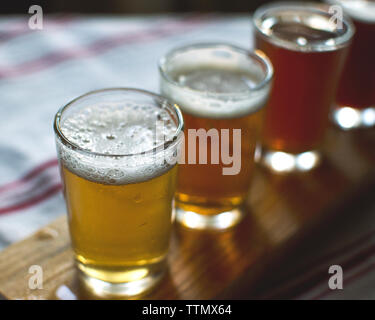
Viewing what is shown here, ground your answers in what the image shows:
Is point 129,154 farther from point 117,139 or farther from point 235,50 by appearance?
point 235,50

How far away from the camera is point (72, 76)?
106 centimetres

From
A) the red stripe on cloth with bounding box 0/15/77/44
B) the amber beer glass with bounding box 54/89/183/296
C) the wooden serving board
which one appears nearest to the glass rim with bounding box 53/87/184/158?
Answer: the amber beer glass with bounding box 54/89/183/296

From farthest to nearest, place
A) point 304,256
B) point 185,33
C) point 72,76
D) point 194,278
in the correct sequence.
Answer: point 185,33 < point 72,76 < point 304,256 < point 194,278

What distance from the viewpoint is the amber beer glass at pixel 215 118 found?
26.1 inches

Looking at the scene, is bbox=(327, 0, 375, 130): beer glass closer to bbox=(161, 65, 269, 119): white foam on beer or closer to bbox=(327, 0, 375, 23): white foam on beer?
bbox=(327, 0, 375, 23): white foam on beer

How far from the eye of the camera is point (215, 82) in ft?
2.35

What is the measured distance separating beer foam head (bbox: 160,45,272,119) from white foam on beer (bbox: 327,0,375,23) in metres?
0.24

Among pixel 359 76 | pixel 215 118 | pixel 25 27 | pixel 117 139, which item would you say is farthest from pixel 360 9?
pixel 25 27

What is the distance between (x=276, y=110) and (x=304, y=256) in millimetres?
213

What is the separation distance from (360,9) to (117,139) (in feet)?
1.66

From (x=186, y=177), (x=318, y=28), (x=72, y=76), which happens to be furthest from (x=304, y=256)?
(x=72, y=76)

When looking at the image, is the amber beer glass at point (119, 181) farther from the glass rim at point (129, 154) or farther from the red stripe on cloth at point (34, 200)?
the red stripe on cloth at point (34, 200)

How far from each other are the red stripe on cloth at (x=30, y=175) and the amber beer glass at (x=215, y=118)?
0.24 m
